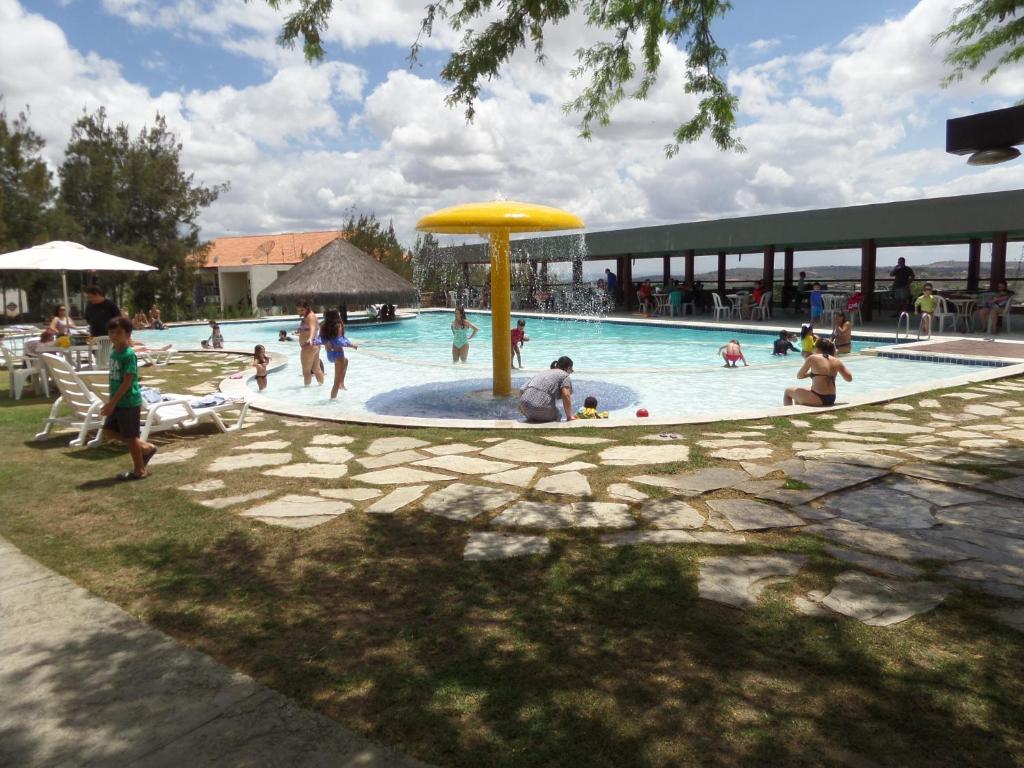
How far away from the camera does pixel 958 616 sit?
2.82 metres

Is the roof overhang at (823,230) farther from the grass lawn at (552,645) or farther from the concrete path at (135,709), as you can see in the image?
the concrete path at (135,709)

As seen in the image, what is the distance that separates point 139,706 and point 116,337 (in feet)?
12.3

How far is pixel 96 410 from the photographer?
21.1 feet

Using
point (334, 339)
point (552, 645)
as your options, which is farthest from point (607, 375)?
point (552, 645)

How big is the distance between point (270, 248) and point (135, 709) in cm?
4648

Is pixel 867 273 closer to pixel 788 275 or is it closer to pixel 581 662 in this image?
pixel 788 275

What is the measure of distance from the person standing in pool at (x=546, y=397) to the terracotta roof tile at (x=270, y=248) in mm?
37056

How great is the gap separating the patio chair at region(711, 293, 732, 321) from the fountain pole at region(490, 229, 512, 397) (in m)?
15.8

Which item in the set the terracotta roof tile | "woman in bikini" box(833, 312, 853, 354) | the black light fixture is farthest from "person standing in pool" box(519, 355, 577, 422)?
the terracotta roof tile

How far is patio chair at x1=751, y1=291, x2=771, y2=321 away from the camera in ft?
76.0

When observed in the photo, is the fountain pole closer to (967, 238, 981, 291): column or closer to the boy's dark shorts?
the boy's dark shorts

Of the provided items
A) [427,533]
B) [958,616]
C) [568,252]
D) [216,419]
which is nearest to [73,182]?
[568,252]

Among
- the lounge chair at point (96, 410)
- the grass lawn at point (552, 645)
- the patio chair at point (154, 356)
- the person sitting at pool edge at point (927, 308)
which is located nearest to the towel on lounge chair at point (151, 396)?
the lounge chair at point (96, 410)

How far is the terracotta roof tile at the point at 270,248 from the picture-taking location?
43.8 meters
